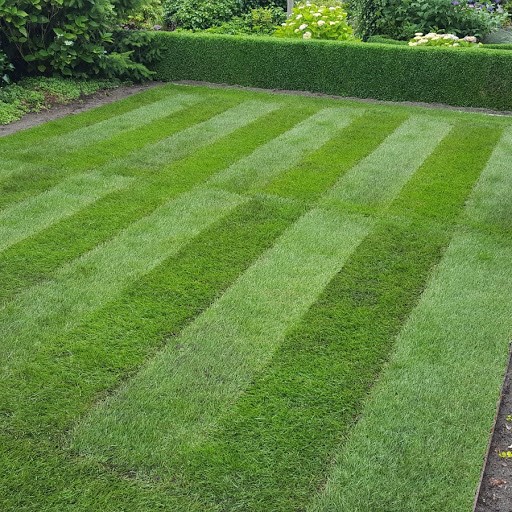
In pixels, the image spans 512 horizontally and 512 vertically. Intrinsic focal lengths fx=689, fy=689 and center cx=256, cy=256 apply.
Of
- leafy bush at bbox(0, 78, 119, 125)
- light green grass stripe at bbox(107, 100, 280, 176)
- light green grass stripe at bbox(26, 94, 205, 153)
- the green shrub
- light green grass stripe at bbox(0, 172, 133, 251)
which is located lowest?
light green grass stripe at bbox(107, 100, 280, 176)

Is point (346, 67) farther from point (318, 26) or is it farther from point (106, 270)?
point (106, 270)

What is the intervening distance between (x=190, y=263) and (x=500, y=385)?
256 cm

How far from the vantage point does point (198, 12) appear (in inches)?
563

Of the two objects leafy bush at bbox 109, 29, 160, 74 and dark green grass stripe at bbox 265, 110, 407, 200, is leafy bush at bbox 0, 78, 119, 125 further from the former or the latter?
dark green grass stripe at bbox 265, 110, 407, 200

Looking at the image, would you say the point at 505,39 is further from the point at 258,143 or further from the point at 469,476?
the point at 469,476

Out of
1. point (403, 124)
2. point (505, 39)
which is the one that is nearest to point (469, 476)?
point (403, 124)

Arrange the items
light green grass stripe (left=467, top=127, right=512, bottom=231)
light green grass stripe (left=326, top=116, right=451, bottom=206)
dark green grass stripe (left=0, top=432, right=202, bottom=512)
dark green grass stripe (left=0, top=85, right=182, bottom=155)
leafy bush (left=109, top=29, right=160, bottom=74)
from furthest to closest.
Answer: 1. leafy bush (left=109, top=29, right=160, bottom=74)
2. dark green grass stripe (left=0, top=85, right=182, bottom=155)
3. light green grass stripe (left=326, top=116, right=451, bottom=206)
4. light green grass stripe (left=467, top=127, right=512, bottom=231)
5. dark green grass stripe (left=0, top=432, right=202, bottom=512)

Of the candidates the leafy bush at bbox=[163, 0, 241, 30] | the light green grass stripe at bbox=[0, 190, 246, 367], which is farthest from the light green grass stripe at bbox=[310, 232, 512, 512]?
the leafy bush at bbox=[163, 0, 241, 30]

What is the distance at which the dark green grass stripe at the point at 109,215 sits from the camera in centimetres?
547

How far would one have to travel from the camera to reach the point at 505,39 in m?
12.9

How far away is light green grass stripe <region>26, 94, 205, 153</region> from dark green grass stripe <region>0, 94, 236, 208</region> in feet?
0.58

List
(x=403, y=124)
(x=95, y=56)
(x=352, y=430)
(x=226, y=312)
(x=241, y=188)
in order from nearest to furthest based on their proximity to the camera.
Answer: (x=352, y=430)
(x=226, y=312)
(x=241, y=188)
(x=403, y=124)
(x=95, y=56)

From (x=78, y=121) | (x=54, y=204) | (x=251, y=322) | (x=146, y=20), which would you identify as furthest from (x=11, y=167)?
(x=146, y=20)

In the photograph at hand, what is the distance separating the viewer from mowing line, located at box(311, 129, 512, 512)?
338 cm
